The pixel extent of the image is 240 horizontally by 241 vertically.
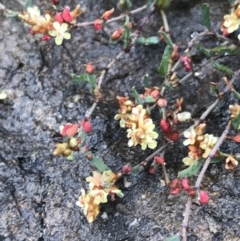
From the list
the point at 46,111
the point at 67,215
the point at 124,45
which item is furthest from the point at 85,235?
the point at 124,45

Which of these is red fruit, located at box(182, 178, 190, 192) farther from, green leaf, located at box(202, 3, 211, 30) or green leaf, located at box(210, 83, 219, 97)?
green leaf, located at box(202, 3, 211, 30)

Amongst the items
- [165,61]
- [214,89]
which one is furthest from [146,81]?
[214,89]

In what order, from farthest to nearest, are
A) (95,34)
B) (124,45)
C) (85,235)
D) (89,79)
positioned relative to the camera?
(95,34) → (124,45) → (89,79) → (85,235)

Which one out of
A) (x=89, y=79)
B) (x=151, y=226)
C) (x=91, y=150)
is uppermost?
(x=89, y=79)

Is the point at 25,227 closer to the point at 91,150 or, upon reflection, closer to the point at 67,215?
the point at 67,215

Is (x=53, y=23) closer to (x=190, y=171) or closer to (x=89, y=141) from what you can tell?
(x=89, y=141)

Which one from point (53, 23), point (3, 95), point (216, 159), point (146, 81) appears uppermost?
point (53, 23)
